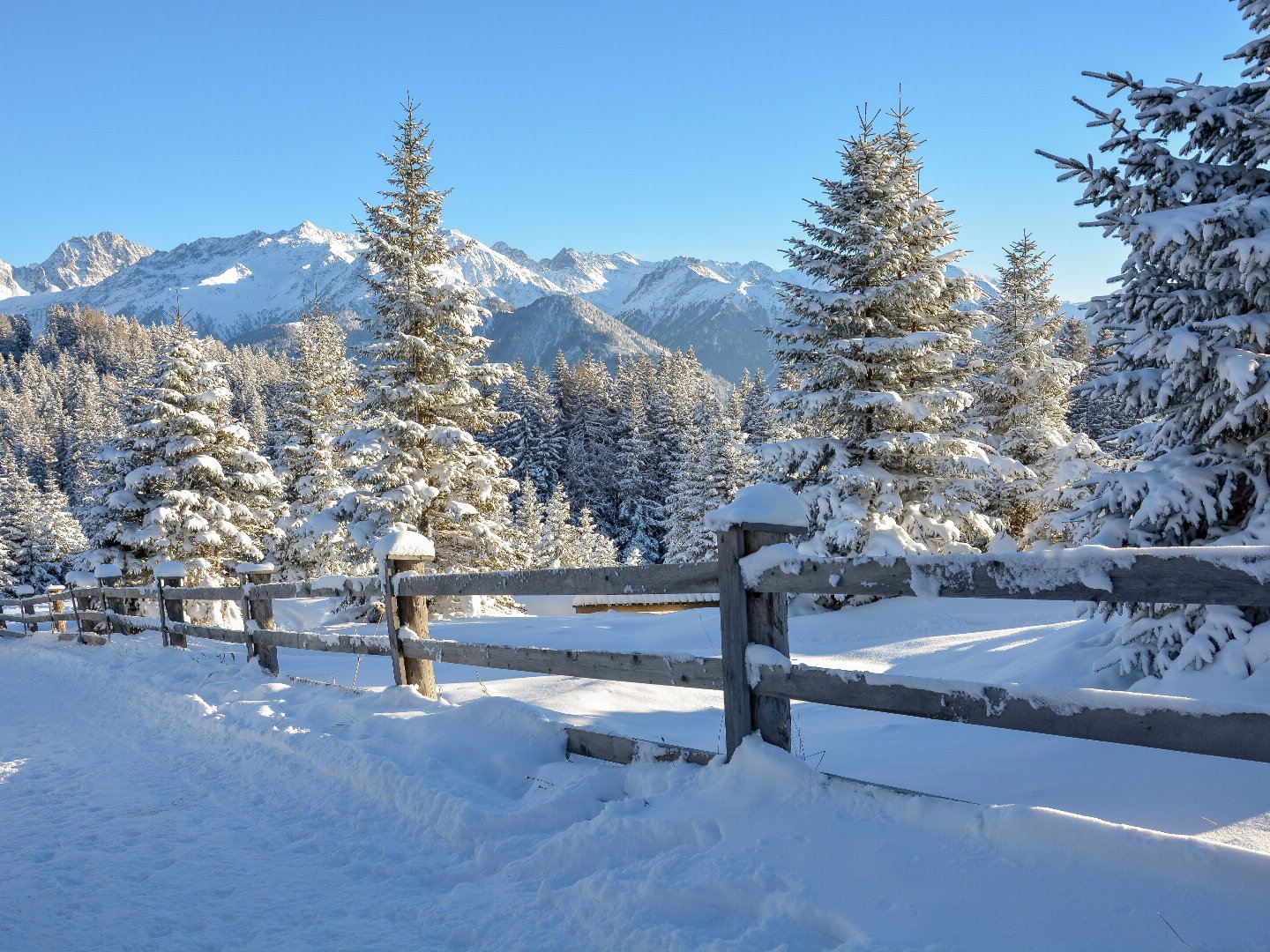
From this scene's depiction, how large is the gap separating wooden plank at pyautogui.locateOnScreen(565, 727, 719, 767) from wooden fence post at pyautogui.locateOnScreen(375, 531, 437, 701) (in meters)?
1.98

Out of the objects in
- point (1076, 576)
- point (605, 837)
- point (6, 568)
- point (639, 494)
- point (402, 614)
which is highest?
point (639, 494)

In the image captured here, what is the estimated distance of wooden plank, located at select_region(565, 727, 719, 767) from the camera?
388 centimetres

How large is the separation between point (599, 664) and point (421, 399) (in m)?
15.5

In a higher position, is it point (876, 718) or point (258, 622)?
point (258, 622)

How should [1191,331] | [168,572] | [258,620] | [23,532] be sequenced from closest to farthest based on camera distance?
[1191,331]
[258,620]
[168,572]
[23,532]

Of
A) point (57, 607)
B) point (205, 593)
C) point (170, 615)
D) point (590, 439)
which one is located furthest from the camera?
point (590, 439)

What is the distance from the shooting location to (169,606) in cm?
1091

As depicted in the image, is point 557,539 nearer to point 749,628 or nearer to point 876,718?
point 876,718

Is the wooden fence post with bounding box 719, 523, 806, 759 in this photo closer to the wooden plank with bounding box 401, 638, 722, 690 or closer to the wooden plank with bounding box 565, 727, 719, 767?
the wooden plank with bounding box 401, 638, 722, 690

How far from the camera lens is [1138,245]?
5.87 m

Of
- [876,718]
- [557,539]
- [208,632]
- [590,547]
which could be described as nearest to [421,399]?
[208,632]

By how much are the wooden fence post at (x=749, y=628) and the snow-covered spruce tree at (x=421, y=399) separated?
15415 millimetres

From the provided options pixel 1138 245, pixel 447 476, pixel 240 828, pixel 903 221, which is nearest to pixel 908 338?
pixel 903 221

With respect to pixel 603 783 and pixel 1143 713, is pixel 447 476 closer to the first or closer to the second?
pixel 603 783
